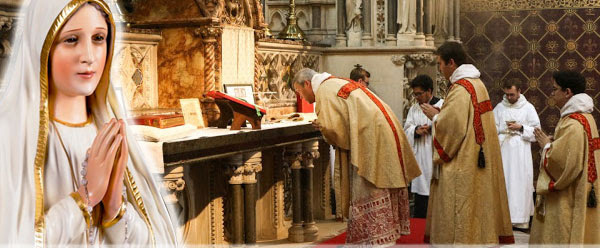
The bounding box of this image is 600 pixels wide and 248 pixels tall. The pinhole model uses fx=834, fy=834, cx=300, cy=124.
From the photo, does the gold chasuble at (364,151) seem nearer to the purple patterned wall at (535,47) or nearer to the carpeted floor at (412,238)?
the carpeted floor at (412,238)

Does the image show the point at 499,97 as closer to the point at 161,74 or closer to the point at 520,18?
the point at 520,18

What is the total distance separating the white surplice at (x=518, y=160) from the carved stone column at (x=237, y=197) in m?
3.26

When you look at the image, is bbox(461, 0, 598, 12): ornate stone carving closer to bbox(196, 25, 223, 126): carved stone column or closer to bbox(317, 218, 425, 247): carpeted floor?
bbox(317, 218, 425, 247): carpeted floor

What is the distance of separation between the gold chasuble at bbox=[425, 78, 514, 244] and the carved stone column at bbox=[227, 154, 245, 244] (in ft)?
4.83

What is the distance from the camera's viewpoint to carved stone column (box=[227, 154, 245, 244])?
19.2 ft

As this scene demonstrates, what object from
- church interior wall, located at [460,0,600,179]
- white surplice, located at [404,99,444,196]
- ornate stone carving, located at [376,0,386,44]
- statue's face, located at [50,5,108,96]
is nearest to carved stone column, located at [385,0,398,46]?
ornate stone carving, located at [376,0,386,44]

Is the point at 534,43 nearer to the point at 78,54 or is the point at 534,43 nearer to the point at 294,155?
the point at 294,155

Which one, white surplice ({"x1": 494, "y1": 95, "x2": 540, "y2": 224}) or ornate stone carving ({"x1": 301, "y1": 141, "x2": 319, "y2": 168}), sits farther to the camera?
white surplice ({"x1": 494, "y1": 95, "x2": 540, "y2": 224})

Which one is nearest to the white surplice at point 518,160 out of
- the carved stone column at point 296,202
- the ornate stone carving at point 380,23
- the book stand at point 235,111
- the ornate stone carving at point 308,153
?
the ornate stone carving at point 380,23

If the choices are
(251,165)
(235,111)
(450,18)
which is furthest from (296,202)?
(450,18)

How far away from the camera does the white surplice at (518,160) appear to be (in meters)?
8.23

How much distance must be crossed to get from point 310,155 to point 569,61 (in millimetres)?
5214

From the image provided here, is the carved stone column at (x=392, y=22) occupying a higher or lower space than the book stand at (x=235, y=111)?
higher

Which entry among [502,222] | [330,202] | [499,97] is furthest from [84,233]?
[499,97]
